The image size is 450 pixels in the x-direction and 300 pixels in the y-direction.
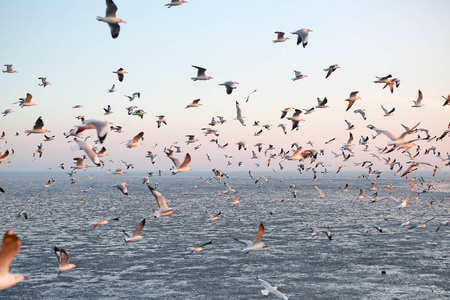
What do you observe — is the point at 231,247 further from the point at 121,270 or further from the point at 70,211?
the point at 70,211

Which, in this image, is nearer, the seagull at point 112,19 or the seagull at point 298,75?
the seagull at point 112,19

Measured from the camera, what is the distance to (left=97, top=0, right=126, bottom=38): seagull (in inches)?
670

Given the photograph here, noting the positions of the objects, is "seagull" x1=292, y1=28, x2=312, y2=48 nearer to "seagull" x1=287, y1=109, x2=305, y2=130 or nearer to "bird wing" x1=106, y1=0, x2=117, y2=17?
"seagull" x1=287, y1=109, x2=305, y2=130

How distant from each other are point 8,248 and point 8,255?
34 centimetres

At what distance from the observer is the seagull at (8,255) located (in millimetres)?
7512

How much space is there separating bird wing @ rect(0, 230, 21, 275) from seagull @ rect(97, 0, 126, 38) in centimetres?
1135

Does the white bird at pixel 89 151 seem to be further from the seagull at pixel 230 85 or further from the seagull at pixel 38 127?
the seagull at pixel 230 85

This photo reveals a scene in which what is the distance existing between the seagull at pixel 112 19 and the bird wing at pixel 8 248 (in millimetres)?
11347

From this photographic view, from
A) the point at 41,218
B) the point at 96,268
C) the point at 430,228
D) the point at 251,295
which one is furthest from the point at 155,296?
the point at 41,218

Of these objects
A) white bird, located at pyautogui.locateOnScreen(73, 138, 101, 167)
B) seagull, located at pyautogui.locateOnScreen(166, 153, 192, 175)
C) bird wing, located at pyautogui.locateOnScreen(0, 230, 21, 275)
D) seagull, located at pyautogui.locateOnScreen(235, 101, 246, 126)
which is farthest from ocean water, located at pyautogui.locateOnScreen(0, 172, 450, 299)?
bird wing, located at pyautogui.locateOnScreen(0, 230, 21, 275)

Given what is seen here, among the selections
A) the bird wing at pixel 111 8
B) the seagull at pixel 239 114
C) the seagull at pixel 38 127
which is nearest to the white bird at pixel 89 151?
the bird wing at pixel 111 8

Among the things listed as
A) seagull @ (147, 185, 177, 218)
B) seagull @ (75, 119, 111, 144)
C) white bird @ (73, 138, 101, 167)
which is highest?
seagull @ (75, 119, 111, 144)

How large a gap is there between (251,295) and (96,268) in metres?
11.5

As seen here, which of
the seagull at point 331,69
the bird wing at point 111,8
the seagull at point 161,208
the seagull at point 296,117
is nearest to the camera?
the seagull at point 161,208
